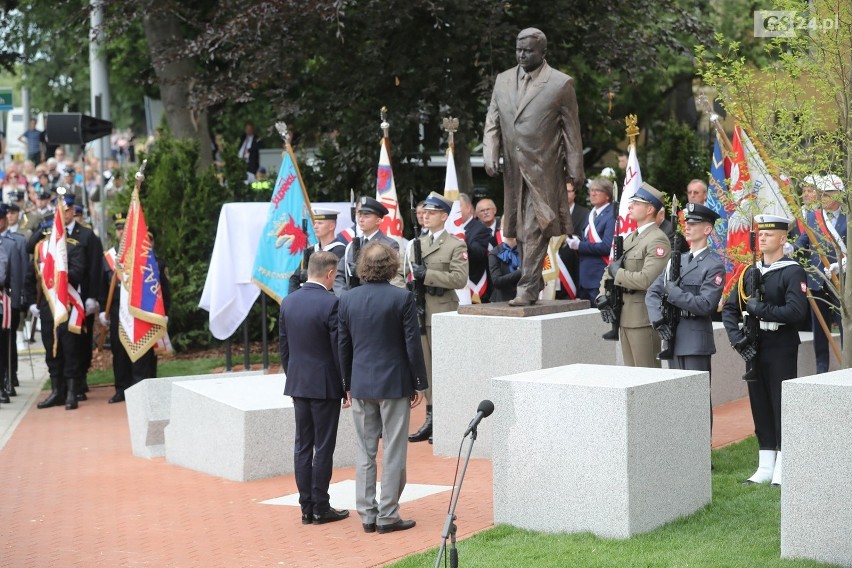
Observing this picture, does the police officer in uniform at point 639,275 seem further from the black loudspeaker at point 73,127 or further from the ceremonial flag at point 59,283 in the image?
the black loudspeaker at point 73,127

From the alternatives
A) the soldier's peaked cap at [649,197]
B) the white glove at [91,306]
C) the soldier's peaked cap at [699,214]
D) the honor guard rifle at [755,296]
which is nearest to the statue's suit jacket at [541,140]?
the soldier's peaked cap at [649,197]

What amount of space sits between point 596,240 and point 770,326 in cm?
431

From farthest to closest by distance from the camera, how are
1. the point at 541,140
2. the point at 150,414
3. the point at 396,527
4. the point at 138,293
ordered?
1. the point at 138,293
2. the point at 150,414
3. the point at 541,140
4. the point at 396,527

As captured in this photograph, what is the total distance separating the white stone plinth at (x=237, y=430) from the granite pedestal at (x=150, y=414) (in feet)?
1.29

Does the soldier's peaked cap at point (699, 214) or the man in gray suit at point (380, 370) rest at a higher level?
the soldier's peaked cap at point (699, 214)

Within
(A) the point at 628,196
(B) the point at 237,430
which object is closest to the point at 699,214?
(A) the point at 628,196

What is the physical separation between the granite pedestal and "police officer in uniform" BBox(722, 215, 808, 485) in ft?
18.2

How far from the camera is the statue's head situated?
1062 cm

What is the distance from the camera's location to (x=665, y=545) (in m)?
7.84

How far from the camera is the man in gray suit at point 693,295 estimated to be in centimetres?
972

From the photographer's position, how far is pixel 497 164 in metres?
11.0

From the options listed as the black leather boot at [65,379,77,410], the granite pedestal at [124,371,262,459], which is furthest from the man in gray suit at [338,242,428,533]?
the black leather boot at [65,379,77,410]

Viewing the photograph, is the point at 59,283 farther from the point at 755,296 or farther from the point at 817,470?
the point at 817,470

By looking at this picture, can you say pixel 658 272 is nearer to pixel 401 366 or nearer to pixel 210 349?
pixel 401 366
